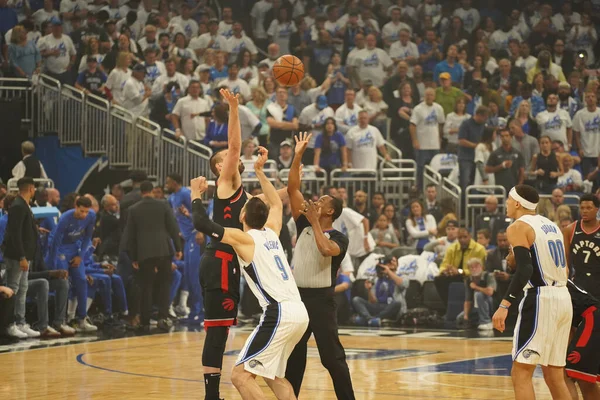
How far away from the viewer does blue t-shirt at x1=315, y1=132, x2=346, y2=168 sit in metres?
19.8

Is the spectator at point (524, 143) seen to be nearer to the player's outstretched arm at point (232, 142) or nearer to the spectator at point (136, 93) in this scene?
the spectator at point (136, 93)

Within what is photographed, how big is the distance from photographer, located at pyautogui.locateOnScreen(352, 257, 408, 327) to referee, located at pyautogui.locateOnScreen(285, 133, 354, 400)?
26.8 feet

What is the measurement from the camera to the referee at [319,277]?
8.70 meters

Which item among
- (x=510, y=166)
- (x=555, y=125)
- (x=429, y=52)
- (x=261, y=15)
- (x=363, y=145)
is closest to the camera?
(x=510, y=166)

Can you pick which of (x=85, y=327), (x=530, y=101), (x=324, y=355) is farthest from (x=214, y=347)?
(x=530, y=101)

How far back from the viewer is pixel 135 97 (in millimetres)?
21250

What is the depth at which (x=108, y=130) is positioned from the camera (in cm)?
2120

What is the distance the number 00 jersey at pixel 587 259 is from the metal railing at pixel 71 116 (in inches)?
534

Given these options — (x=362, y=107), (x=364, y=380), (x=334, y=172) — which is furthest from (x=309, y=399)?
(x=362, y=107)

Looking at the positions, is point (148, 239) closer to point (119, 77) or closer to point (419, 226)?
point (419, 226)

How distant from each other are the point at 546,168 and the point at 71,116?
934 cm

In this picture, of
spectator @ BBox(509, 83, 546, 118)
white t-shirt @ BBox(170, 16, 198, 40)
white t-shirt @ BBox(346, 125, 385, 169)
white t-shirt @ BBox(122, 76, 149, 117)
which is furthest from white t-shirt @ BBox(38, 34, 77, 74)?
spectator @ BBox(509, 83, 546, 118)

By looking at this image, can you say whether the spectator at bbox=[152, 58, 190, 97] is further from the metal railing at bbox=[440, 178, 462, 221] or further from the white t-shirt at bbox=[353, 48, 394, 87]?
the metal railing at bbox=[440, 178, 462, 221]

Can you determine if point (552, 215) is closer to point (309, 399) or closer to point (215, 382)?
point (309, 399)
